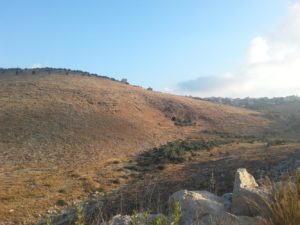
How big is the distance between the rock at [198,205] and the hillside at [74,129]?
45.2 ft

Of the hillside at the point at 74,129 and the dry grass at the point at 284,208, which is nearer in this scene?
the dry grass at the point at 284,208

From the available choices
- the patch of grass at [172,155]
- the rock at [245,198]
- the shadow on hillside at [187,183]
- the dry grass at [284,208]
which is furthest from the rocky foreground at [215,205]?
the patch of grass at [172,155]

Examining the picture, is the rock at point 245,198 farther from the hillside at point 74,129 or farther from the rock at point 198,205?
the hillside at point 74,129

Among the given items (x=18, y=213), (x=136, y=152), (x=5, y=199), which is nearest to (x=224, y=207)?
(x=18, y=213)

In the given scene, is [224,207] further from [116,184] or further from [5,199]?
[116,184]

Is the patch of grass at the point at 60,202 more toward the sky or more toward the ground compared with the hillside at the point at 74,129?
more toward the ground

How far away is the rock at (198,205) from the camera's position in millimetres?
7969

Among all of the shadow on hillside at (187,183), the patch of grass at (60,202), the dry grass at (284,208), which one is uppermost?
the dry grass at (284,208)

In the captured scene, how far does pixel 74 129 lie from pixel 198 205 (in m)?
45.3

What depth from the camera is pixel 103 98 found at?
68.9 metres

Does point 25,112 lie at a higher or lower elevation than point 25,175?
higher

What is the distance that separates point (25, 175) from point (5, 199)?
29.1 feet

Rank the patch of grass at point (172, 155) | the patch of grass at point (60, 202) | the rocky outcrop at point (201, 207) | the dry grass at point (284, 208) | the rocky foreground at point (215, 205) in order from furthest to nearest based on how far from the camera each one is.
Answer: the patch of grass at point (172, 155)
the patch of grass at point (60, 202)
the rocky outcrop at point (201, 207)
the rocky foreground at point (215, 205)
the dry grass at point (284, 208)

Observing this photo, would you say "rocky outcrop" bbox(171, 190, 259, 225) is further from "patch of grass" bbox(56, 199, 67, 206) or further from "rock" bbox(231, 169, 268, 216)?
"patch of grass" bbox(56, 199, 67, 206)
